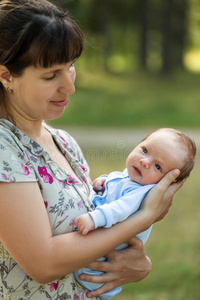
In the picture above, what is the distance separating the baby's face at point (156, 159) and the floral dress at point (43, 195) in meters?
0.33

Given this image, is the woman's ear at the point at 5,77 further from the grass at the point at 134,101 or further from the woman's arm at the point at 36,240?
the grass at the point at 134,101

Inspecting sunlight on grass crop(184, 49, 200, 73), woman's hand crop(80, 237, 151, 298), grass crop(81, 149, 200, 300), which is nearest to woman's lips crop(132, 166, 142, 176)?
woman's hand crop(80, 237, 151, 298)

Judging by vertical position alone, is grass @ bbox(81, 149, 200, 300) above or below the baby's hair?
below

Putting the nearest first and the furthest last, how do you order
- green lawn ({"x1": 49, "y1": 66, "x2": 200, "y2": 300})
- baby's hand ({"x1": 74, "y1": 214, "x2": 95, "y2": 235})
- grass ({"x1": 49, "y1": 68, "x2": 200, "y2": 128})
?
baby's hand ({"x1": 74, "y1": 214, "x2": 95, "y2": 235}) → green lawn ({"x1": 49, "y1": 66, "x2": 200, "y2": 300}) → grass ({"x1": 49, "y1": 68, "x2": 200, "y2": 128})

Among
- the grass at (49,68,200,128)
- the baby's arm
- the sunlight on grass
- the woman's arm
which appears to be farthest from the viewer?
the sunlight on grass

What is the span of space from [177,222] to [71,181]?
3679mm

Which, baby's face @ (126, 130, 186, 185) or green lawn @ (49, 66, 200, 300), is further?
green lawn @ (49, 66, 200, 300)

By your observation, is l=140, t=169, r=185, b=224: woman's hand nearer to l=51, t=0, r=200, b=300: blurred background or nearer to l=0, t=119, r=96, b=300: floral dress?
l=0, t=119, r=96, b=300: floral dress

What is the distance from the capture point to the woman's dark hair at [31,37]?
1.62 metres

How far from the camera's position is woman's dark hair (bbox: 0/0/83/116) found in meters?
1.62

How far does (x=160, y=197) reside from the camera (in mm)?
1901

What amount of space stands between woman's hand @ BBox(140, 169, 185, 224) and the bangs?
61 centimetres

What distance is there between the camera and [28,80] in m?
1.68

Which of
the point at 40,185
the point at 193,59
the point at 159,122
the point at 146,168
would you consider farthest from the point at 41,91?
the point at 193,59
